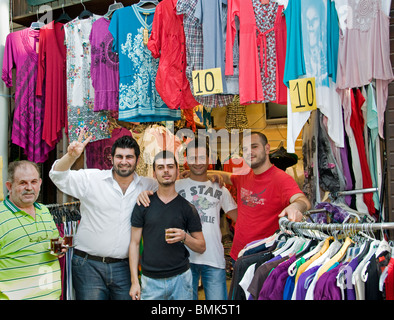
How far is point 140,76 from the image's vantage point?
320 cm

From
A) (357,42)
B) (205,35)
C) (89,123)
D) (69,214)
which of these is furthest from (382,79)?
(69,214)

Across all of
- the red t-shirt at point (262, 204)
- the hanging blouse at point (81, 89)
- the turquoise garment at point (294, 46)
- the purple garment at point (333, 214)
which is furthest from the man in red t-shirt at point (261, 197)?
the hanging blouse at point (81, 89)

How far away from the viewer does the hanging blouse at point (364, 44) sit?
8.54ft

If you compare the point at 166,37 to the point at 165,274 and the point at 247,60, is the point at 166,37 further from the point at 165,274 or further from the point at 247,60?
the point at 165,274

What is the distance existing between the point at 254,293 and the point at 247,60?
1.67 metres

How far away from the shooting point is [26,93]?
12.5 ft

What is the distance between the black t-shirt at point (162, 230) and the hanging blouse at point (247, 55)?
3.11 feet

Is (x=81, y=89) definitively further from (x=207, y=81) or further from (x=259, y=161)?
(x=259, y=161)

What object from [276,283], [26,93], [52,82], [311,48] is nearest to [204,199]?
[276,283]

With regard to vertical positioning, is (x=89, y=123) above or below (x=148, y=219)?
above

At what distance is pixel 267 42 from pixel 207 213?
56.1 inches

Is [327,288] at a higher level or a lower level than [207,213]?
lower

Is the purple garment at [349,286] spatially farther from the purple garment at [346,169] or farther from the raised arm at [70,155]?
the raised arm at [70,155]

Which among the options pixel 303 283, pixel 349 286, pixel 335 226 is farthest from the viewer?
pixel 335 226
